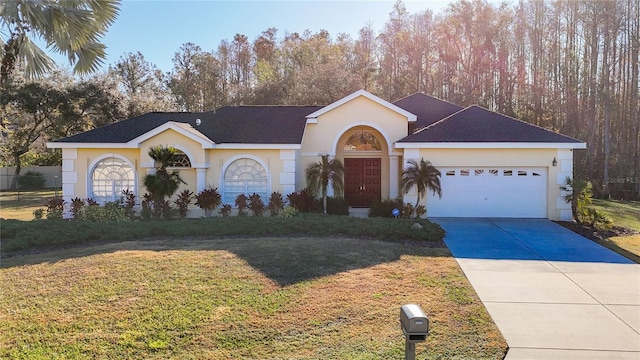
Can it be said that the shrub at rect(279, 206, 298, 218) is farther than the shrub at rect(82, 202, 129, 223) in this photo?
Yes

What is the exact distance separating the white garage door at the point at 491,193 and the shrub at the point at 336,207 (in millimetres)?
3327

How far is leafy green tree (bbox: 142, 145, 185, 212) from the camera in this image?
14977 mm

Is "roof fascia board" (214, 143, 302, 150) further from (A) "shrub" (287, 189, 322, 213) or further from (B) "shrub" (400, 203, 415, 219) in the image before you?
(B) "shrub" (400, 203, 415, 219)

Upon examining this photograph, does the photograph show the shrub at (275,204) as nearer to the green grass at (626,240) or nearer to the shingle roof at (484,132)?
the shingle roof at (484,132)

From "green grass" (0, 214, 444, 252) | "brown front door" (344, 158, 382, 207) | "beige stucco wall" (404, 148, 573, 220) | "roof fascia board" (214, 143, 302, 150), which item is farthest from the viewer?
"brown front door" (344, 158, 382, 207)

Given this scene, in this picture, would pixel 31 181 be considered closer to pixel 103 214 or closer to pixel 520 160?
pixel 103 214

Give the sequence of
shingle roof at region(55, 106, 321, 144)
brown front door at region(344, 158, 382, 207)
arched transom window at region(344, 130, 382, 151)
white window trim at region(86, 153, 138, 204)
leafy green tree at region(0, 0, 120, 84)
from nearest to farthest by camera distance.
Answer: leafy green tree at region(0, 0, 120, 84) → white window trim at region(86, 153, 138, 204) → shingle roof at region(55, 106, 321, 144) → brown front door at region(344, 158, 382, 207) → arched transom window at region(344, 130, 382, 151)

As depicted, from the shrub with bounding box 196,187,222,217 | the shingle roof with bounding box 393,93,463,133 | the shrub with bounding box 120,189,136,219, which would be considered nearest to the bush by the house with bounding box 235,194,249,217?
the shrub with bounding box 196,187,222,217

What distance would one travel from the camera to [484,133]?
52.3ft

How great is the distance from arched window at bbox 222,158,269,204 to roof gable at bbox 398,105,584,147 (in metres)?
5.81

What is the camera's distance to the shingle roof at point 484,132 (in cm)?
1552

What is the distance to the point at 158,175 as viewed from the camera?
15.1m

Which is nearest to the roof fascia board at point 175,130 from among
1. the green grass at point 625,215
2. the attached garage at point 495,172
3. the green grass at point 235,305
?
the green grass at point 235,305

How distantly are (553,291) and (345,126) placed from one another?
447 inches
